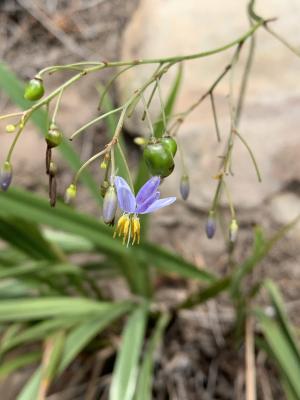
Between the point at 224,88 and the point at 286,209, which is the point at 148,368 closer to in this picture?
the point at 286,209

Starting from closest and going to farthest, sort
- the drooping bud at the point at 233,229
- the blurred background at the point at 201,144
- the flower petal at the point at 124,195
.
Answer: the flower petal at the point at 124,195 < the drooping bud at the point at 233,229 < the blurred background at the point at 201,144

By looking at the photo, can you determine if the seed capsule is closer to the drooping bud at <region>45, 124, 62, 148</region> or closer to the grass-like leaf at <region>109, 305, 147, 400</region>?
the drooping bud at <region>45, 124, 62, 148</region>

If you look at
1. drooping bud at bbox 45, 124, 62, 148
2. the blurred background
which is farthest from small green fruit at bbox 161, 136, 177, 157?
the blurred background

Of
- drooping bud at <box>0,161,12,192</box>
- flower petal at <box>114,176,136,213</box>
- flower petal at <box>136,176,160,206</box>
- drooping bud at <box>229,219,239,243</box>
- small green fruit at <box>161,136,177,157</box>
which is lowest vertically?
flower petal at <box>114,176,136,213</box>

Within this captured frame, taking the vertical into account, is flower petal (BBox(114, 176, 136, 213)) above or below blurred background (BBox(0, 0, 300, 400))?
below

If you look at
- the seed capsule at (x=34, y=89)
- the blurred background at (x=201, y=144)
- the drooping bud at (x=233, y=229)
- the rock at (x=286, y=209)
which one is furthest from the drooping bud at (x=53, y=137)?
the rock at (x=286, y=209)

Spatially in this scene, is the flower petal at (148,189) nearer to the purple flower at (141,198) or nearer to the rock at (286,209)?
the purple flower at (141,198)
